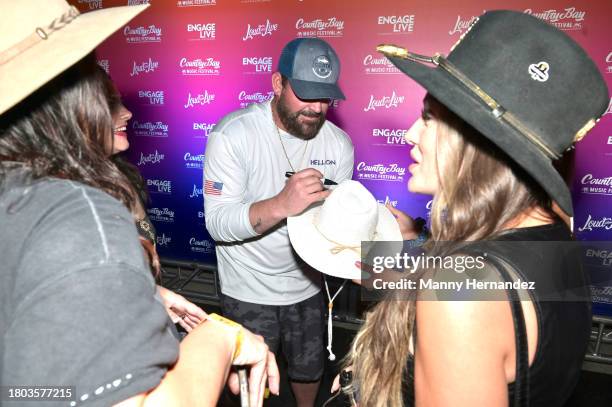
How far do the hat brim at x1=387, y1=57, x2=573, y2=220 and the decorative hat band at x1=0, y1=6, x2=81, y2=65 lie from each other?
0.76m

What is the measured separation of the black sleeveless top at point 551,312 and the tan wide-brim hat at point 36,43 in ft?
3.09

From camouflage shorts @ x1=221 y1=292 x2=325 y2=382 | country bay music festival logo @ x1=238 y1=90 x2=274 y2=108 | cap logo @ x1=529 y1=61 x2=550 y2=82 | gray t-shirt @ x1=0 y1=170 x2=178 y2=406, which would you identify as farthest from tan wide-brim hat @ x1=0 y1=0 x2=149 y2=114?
country bay music festival logo @ x1=238 y1=90 x2=274 y2=108

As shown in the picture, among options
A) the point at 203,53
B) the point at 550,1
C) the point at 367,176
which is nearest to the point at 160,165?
the point at 203,53

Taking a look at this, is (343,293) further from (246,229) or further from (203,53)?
(203,53)

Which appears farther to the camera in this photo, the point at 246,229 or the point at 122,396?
the point at 246,229

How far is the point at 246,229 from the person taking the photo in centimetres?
214

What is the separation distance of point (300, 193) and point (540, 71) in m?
1.21

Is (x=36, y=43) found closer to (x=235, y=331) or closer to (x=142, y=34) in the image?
(x=235, y=331)

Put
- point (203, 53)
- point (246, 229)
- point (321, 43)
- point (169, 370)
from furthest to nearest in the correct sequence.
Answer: point (203, 53) → point (321, 43) → point (246, 229) → point (169, 370)

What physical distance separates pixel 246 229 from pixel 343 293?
7.27 feet

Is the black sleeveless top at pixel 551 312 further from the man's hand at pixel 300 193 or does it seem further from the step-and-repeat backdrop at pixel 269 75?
the step-and-repeat backdrop at pixel 269 75

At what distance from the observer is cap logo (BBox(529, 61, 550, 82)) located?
0.91 meters

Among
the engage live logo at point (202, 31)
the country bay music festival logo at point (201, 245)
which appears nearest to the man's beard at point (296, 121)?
the engage live logo at point (202, 31)

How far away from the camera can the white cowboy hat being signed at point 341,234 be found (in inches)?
72.6
